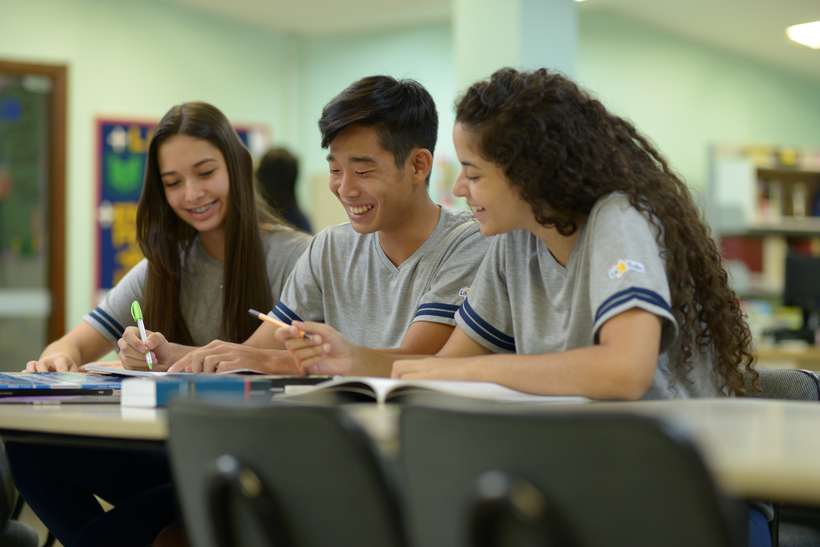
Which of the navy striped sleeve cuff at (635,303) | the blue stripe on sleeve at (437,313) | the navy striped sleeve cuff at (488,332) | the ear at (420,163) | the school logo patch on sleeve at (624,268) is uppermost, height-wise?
the ear at (420,163)

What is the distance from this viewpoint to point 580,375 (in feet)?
5.31

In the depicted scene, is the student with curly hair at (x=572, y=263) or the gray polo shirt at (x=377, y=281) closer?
the student with curly hair at (x=572, y=263)

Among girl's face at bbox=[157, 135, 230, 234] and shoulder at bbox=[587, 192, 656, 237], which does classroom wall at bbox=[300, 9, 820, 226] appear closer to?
girl's face at bbox=[157, 135, 230, 234]

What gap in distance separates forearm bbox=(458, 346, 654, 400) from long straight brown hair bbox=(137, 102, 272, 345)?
1.14 metres

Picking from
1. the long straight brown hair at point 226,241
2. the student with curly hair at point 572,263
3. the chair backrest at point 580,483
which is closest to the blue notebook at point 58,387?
the student with curly hair at point 572,263

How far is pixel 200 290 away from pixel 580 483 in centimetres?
203

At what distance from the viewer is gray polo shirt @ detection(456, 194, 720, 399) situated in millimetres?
1697

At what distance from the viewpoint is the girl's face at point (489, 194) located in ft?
6.29

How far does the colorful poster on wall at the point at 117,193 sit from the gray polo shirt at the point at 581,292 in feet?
16.4

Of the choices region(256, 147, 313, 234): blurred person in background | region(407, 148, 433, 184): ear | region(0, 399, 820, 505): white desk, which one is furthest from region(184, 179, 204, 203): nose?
region(256, 147, 313, 234): blurred person in background

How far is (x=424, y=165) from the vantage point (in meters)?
2.51

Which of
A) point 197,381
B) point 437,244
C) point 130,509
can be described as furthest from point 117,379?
point 437,244

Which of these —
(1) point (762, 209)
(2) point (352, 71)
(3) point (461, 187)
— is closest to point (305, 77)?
(2) point (352, 71)

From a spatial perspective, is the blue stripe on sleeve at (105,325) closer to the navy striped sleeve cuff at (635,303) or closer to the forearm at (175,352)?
the forearm at (175,352)
